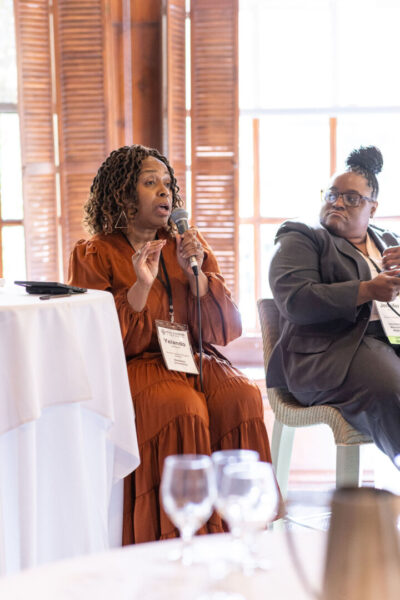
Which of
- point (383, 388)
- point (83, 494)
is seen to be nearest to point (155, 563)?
point (83, 494)

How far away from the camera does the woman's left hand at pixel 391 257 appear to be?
263cm

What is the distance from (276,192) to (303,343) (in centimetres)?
251

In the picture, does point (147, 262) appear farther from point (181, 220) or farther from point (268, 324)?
point (268, 324)

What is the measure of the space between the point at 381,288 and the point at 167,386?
786 millimetres

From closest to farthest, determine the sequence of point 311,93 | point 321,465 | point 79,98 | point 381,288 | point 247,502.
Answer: point 247,502, point 381,288, point 321,465, point 79,98, point 311,93

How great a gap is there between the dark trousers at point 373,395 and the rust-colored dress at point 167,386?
10.9 inches

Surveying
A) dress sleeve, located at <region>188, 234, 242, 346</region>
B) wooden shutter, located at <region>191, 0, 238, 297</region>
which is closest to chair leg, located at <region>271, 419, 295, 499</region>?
dress sleeve, located at <region>188, 234, 242, 346</region>

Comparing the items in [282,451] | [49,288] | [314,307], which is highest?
[49,288]

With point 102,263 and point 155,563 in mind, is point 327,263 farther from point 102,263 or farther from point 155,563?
point 155,563

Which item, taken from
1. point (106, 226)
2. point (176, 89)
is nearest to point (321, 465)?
point (106, 226)

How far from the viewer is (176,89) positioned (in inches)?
169

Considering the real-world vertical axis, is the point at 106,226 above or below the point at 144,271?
above

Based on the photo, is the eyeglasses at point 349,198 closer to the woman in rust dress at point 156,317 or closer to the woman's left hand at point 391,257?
the woman's left hand at point 391,257

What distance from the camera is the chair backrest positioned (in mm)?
2836
